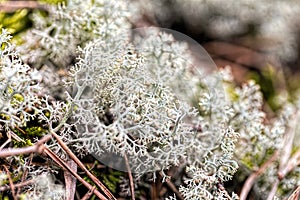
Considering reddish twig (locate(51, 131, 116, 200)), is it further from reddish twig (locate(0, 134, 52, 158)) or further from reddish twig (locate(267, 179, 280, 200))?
reddish twig (locate(267, 179, 280, 200))

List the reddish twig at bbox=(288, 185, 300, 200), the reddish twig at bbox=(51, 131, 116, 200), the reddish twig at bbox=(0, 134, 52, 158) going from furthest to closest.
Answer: the reddish twig at bbox=(288, 185, 300, 200) → the reddish twig at bbox=(51, 131, 116, 200) → the reddish twig at bbox=(0, 134, 52, 158)

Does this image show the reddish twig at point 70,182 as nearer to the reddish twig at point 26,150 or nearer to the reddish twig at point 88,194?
the reddish twig at point 88,194

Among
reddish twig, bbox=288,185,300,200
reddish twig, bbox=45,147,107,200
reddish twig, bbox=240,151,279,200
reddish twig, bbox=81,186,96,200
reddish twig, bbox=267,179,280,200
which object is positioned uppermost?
reddish twig, bbox=45,147,107,200

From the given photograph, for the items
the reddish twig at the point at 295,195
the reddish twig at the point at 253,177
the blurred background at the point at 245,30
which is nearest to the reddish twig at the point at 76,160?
the reddish twig at the point at 253,177

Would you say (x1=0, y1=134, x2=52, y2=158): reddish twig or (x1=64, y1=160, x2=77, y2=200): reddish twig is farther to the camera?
(x1=64, y1=160, x2=77, y2=200): reddish twig

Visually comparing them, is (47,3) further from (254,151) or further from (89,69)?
(254,151)

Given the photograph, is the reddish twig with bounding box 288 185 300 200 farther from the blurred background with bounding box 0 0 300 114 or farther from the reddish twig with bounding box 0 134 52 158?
the blurred background with bounding box 0 0 300 114

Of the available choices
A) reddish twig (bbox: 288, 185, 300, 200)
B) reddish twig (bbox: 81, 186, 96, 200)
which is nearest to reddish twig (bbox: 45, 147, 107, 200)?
reddish twig (bbox: 81, 186, 96, 200)

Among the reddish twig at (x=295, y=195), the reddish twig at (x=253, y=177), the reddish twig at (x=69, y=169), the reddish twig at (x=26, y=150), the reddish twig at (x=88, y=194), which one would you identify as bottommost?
the reddish twig at (x=253, y=177)

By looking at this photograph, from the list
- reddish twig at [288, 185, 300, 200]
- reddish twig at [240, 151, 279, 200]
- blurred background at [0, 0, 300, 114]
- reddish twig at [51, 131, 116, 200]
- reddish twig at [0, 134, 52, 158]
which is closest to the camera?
reddish twig at [0, 134, 52, 158]

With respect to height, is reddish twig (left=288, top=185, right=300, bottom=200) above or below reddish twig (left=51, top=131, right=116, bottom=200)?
below
